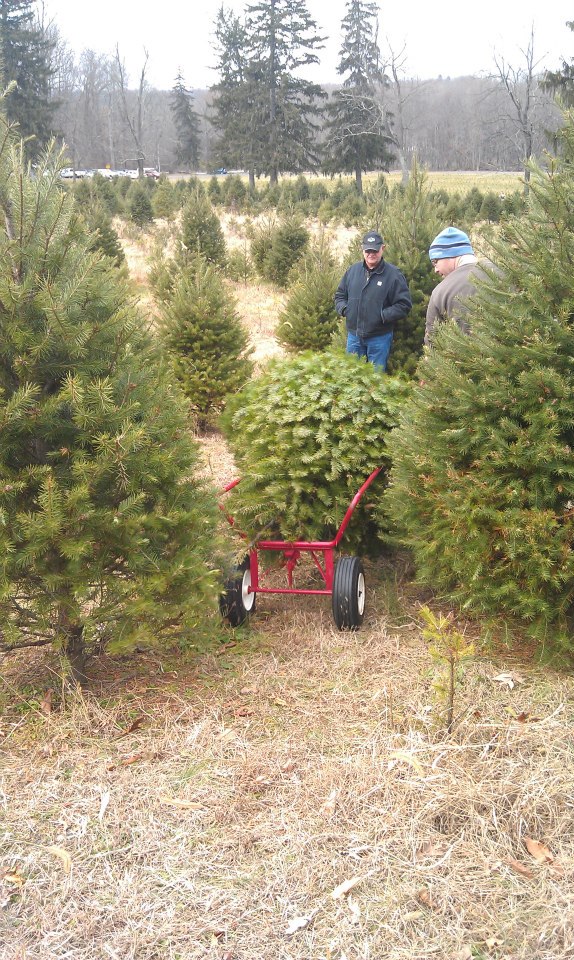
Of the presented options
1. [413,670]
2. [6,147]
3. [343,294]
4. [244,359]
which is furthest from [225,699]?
[244,359]

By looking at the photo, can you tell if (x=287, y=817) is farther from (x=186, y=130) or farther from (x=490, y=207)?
(x=186, y=130)

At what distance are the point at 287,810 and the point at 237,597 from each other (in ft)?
5.71

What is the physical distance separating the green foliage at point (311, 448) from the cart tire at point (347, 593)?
31cm

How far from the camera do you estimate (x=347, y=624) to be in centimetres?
451

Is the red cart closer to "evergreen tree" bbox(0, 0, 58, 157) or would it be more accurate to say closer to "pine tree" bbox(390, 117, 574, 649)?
"pine tree" bbox(390, 117, 574, 649)

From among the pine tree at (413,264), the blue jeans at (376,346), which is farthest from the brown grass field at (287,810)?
the pine tree at (413,264)

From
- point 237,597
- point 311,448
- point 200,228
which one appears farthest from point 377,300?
point 200,228

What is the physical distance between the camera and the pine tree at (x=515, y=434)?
139 inches

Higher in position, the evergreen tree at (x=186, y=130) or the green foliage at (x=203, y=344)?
the evergreen tree at (x=186, y=130)

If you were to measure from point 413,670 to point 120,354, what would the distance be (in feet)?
7.16

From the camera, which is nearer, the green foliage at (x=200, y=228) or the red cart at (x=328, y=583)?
the red cart at (x=328, y=583)

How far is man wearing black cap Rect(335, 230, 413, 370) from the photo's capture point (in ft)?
20.7

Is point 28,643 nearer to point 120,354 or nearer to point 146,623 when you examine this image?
point 146,623

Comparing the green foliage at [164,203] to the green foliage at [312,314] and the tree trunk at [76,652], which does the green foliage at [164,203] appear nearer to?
the green foliage at [312,314]
